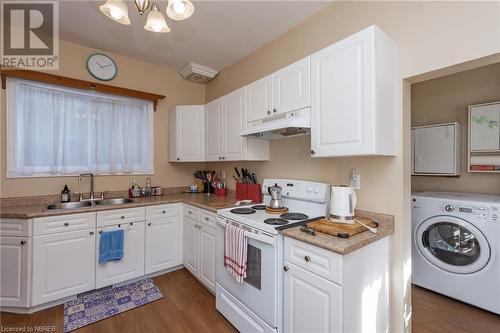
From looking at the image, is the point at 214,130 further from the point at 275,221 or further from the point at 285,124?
the point at 275,221

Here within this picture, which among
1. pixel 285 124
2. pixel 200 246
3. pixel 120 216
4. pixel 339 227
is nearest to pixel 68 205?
pixel 120 216

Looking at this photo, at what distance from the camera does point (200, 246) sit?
2449 mm

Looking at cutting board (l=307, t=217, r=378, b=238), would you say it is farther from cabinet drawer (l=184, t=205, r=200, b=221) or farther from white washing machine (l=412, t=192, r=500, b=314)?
cabinet drawer (l=184, t=205, r=200, b=221)

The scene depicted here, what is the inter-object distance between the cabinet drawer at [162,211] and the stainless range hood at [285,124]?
49.1 inches

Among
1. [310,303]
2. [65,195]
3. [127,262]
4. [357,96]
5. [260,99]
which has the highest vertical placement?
[260,99]

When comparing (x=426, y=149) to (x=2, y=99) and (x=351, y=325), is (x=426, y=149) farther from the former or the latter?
(x=2, y=99)

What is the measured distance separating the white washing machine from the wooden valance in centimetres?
349

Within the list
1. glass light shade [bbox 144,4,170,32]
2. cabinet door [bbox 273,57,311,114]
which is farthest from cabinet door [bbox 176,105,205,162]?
glass light shade [bbox 144,4,170,32]

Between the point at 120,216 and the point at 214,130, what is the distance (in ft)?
4.75

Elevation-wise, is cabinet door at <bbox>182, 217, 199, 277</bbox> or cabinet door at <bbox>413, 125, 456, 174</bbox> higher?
cabinet door at <bbox>413, 125, 456, 174</bbox>

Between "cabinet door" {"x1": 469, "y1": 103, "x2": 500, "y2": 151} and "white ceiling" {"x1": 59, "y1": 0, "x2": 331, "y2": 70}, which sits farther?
"cabinet door" {"x1": 469, "y1": 103, "x2": 500, "y2": 151}

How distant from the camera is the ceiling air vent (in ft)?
10.4

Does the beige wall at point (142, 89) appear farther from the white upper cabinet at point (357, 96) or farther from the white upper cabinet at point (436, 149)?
the white upper cabinet at point (436, 149)

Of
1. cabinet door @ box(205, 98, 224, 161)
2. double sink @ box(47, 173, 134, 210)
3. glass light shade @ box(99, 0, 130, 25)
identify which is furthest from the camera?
cabinet door @ box(205, 98, 224, 161)
